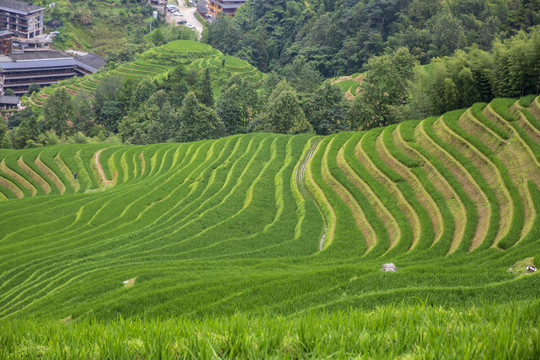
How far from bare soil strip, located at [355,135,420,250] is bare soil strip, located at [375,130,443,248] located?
2.41 ft

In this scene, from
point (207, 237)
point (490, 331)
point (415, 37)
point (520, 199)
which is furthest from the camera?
point (415, 37)

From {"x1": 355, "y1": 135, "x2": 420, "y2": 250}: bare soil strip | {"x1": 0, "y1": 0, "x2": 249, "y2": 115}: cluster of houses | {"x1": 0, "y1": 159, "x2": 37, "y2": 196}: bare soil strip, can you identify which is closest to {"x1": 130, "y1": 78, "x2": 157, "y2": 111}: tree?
{"x1": 0, "y1": 0, "x2": 249, "y2": 115}: cluster of houses

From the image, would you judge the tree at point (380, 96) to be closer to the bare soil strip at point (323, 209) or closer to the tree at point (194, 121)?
the bare soil strip at point (323, 209)

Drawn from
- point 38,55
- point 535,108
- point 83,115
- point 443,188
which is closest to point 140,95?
point 83,115

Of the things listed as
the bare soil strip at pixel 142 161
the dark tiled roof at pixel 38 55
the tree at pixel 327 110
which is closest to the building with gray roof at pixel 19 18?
the dark tiled roof at pixel 38 55

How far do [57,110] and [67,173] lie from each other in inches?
1073

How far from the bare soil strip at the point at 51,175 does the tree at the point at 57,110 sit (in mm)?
23365

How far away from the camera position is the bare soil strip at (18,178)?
35.1 m

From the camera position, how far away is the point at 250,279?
1323 cm

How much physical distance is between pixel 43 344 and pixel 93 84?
82570 millimetres

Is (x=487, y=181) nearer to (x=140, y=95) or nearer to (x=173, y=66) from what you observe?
(x=140, y=95)

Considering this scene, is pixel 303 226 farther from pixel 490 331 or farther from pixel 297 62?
pixel 297 62

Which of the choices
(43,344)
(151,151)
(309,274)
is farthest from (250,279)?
(151,151)

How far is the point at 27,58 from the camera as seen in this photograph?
80562 millimetres
